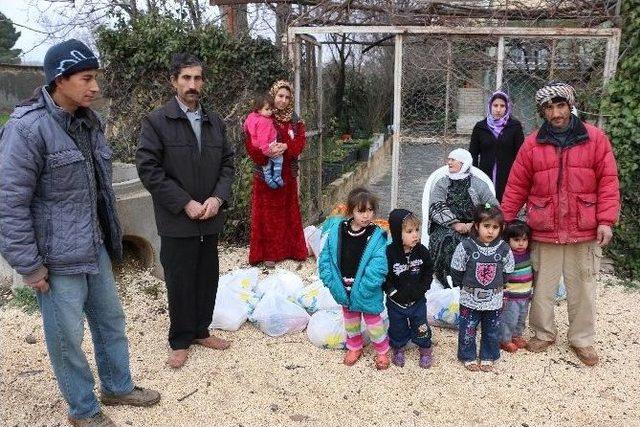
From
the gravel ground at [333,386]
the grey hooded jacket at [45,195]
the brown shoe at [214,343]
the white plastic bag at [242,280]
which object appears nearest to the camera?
the grey hooded jacket at [45,195]

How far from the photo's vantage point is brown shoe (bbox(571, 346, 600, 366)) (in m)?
3.58

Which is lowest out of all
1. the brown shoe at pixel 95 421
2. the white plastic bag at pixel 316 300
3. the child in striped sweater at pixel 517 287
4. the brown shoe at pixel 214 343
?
the brown shoe at pixel 214 343

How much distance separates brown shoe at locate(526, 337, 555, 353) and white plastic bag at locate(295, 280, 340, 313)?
138cm

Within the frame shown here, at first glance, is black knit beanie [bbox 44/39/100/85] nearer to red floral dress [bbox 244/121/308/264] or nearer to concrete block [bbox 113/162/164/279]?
concrete block [bbox 113/162/164/279]

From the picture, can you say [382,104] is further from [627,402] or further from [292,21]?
[627,402]

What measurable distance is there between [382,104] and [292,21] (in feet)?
27.6

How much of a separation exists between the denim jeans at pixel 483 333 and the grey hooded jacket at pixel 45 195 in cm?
225

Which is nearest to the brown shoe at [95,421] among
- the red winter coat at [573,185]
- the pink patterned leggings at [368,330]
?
the pink patterned leggings at [368,330]

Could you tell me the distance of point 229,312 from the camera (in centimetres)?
411

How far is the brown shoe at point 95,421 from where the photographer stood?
2824mm

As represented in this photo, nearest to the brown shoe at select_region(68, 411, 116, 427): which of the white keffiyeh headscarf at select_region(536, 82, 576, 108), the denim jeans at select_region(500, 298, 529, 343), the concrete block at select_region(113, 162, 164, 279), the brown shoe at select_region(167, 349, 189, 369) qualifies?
the brown shoe at select_region(167, 349, 189, 369)

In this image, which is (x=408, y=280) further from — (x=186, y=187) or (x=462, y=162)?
(x=186, y=187)

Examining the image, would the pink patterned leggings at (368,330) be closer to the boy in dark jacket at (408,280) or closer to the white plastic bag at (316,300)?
the boy in dark jacket at (408,280)

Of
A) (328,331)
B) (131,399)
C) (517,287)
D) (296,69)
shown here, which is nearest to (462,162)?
(517,287)
